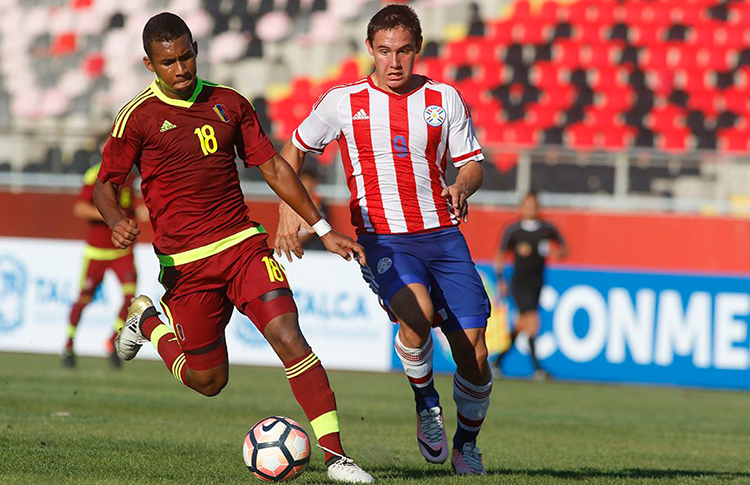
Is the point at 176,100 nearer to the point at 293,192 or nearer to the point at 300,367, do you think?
the point at 293,192

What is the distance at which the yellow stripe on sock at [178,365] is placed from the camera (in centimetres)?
631

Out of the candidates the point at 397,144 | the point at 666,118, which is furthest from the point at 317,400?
the point at 666,118

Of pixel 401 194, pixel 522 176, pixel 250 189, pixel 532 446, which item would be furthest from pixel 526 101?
pixel 401 194

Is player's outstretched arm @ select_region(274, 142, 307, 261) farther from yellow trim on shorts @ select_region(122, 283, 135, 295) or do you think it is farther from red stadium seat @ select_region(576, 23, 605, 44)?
red stadium seat @ select_region(576, 23, 605, 44)

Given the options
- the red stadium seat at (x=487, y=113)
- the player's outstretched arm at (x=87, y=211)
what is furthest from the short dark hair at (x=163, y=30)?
the red stadium seat at (x=487, y=113)

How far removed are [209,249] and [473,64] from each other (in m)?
13.9

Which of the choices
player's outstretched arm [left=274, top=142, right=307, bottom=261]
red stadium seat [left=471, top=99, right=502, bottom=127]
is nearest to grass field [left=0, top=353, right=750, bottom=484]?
player's outstretched arm [left=274, top=142, right=307, bottom=261]

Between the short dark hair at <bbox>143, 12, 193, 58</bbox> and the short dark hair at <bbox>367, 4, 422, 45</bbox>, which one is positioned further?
the short dark hair at <bbox>367, 4, 422, 45</bbox>

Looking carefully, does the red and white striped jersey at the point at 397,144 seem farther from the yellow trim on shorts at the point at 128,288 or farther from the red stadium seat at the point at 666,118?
the red stadium seat at the point at 666,118

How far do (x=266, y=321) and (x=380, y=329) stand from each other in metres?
9.41

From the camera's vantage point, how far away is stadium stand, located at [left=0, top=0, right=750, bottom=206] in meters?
18.1

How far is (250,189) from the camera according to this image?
1630 centimetres

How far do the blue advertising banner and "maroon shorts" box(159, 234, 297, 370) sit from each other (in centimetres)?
871

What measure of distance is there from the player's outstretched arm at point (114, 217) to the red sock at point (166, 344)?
0.82m
